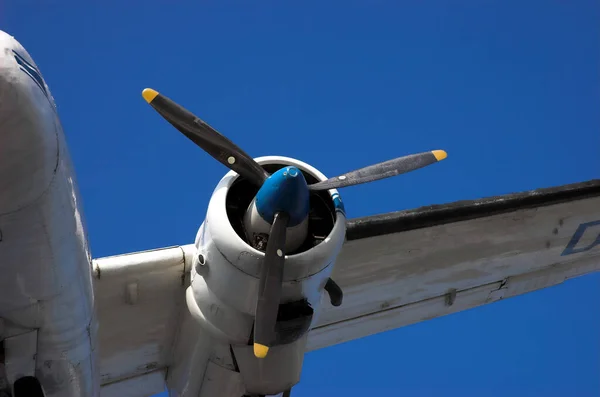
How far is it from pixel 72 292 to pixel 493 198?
5.96 m

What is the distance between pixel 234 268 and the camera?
7199 mm

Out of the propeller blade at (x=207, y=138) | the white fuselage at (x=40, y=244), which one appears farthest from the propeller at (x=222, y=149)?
the white fuselage at (x=40, y=244)

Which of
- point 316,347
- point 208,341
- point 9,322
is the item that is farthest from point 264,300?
point 316,347

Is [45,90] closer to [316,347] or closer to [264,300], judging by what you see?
[264,300]

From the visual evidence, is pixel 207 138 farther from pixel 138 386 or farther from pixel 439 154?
pixel 138 386

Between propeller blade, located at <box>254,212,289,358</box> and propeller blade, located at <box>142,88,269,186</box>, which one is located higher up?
propeller blade, located at <box>142,88,269,186</box>

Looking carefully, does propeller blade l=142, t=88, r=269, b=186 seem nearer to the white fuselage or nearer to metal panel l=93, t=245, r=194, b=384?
metal panel l=93, t=245, r=194, b=384

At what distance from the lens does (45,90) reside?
5383 mm

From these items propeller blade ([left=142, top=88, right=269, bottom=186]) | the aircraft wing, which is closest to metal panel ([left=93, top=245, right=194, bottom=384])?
the aircraft wing

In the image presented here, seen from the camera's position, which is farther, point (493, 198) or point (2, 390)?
point (493, 198)

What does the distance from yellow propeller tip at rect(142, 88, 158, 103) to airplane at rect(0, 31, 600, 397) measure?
17 mm

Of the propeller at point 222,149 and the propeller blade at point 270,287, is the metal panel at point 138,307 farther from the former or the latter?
the propeller blade at point 270,287

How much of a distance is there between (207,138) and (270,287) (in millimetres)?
1943

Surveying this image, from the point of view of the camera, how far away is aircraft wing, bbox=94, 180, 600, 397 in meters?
8.38
